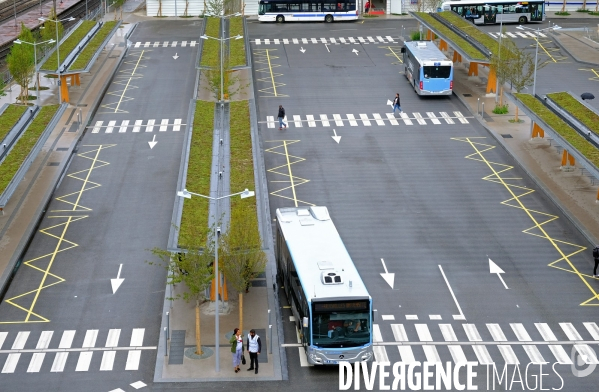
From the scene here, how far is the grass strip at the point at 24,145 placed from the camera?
47.2 meters

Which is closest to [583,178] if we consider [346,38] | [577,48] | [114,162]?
[114,162]

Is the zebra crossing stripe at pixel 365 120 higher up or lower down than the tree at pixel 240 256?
lower down

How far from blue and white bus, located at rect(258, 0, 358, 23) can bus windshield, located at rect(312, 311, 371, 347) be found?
73388 mm

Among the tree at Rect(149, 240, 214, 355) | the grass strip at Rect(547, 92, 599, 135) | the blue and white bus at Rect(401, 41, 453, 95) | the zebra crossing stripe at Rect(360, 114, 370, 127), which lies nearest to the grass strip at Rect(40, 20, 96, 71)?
the zebra crossing stripe at Rect(360, 114, 370, 127)

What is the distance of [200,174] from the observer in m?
47.2

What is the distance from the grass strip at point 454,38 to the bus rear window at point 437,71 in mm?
1993

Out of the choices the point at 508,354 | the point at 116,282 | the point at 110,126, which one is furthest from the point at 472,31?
the point at 508,354

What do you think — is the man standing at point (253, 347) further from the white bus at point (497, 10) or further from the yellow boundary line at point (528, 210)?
the white bus at point (497, 10)

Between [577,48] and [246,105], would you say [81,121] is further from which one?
[577,48]

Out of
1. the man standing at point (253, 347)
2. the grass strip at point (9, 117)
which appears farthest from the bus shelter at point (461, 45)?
the man standing at point (253, 347)

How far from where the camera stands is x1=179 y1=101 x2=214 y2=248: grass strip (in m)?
39.1

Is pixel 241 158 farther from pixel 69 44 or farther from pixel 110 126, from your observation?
pixel 69 44

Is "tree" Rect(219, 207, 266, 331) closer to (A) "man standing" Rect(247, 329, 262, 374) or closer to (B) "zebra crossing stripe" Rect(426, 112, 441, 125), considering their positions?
(A) "man standing" Rect(247, 329, 262, 374)

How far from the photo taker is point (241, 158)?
164 ft
